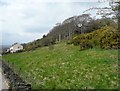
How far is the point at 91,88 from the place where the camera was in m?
12.3

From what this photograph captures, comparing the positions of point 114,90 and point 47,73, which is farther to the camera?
point 47,73

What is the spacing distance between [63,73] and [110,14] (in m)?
7.63

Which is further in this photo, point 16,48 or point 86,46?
point 16,48

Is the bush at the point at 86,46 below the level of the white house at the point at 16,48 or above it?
above

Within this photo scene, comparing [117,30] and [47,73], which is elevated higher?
[117,30]

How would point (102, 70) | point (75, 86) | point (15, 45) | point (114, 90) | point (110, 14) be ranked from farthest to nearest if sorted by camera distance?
point (15, 45), point (102, 70), point (75, 86), point (114, 90), point (110, 14)

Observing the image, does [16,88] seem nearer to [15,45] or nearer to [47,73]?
[47,73]

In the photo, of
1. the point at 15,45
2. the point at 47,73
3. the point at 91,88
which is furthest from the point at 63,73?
the point at 15,45

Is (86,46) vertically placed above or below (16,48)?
above

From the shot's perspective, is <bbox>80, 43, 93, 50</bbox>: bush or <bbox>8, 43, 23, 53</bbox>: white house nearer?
<bbox>80, 43, 93, 50</bbox>: bush

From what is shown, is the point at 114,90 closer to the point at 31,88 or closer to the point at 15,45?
the point at 31,88

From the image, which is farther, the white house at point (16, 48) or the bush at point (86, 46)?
the white house at point (16, 48)

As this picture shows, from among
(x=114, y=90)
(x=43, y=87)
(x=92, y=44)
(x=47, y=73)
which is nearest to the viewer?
(x=114, y=90)

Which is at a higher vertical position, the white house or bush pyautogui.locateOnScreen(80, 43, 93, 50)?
bush pyautogui.locateOnScreen(80, 43, 93, 50)
